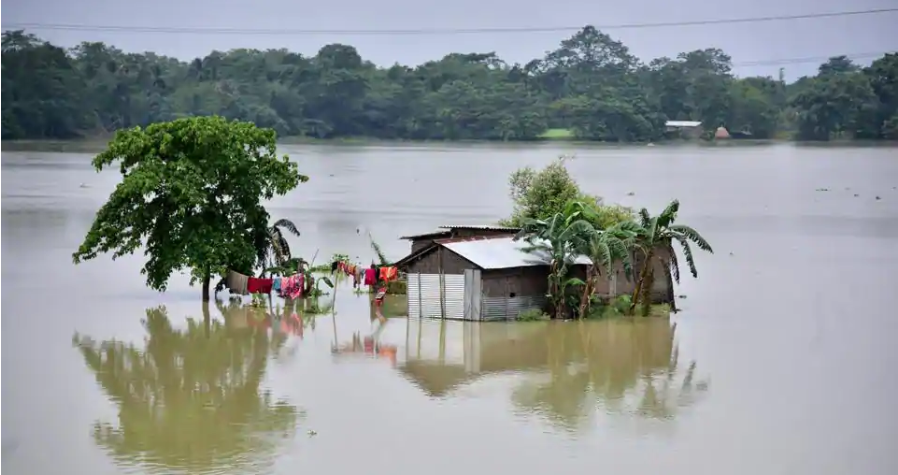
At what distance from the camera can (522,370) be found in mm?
16125

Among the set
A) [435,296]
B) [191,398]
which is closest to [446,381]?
[191,398]

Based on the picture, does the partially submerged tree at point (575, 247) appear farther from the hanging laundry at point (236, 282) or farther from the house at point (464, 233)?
the hanging laundry at point (236, 282)

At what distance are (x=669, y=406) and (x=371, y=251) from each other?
43.6ft

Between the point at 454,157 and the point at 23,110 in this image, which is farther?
the point at 454,157

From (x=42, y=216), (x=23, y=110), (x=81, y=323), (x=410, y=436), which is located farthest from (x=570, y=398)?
(x=23, y=110)

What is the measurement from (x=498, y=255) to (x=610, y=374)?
2666mm

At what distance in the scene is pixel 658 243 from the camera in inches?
731

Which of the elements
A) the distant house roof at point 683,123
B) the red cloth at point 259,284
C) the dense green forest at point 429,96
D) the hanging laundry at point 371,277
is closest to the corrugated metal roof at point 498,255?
the hanging laundry at point 371,277

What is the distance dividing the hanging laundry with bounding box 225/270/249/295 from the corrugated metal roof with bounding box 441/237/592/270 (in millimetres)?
3265

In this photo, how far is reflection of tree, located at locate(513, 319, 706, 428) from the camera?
1456 centimetres

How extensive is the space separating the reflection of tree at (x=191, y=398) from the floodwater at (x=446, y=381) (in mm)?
39

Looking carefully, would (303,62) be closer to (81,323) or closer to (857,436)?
(81,323)

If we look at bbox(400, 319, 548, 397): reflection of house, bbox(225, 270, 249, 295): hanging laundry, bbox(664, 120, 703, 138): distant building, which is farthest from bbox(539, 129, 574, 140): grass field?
bbox(400, 319, 548, 397): reflection of house

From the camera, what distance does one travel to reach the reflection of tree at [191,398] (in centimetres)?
1260
